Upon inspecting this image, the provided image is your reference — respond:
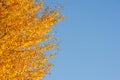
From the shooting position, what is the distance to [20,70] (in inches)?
428

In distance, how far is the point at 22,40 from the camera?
36.4 ft

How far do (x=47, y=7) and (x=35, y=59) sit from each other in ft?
9.59

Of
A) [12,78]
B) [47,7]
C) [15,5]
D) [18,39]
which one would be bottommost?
[12,78]

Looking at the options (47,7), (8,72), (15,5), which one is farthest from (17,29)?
(47,7)

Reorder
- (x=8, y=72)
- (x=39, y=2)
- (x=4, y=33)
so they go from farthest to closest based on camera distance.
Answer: (x=39, y=2), (x=4, y=33), (x=8, y=72)

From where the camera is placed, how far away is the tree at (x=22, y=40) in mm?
10617

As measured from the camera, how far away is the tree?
10617mm

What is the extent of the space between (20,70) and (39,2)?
149 inches

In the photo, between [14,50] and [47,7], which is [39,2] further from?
[14,50]

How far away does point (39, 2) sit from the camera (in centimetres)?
1327

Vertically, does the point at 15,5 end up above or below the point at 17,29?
above

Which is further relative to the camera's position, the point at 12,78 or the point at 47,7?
the point at 47,7

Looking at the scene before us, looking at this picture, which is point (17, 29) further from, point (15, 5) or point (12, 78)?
point (12, 78)

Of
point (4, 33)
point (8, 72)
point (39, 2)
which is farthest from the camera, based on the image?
point (39, 2)
